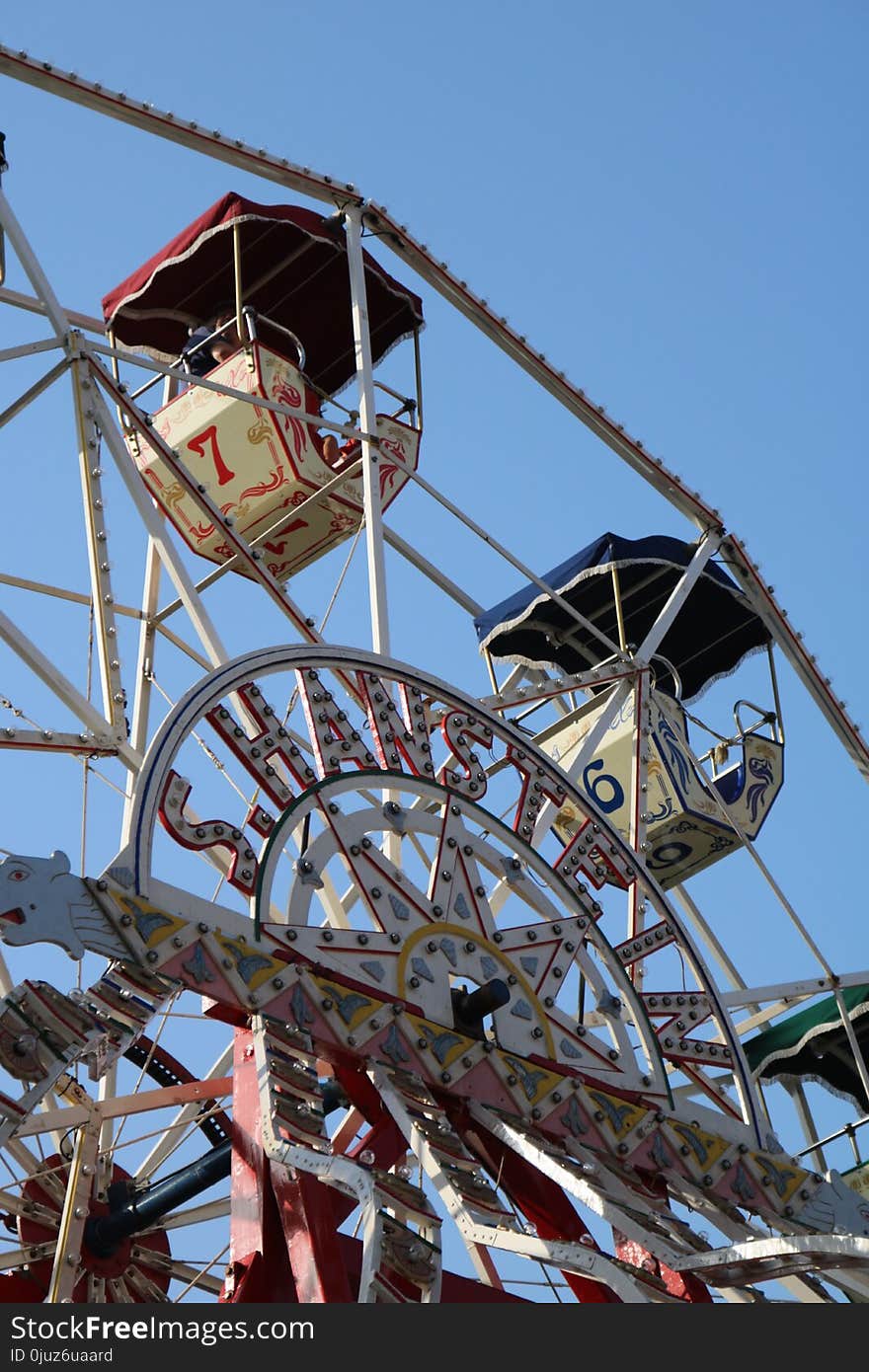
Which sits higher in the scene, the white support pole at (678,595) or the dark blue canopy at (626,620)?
the dark blue canopy at (626,620)

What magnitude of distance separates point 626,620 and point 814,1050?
15.6ft

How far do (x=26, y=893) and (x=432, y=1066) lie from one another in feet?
8.91

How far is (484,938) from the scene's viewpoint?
1329cm

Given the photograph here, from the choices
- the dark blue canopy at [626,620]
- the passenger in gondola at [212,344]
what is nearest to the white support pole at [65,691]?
the passenger in gondola at [212,344]

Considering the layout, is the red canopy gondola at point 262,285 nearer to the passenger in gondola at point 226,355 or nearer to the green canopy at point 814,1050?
the passenger in gondola at point 226,355

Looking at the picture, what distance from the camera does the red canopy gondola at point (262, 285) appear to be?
19500 millimetres

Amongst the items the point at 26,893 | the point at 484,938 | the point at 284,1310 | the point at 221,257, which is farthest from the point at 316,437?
the point at 284,1310

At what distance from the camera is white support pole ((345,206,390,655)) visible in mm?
15711

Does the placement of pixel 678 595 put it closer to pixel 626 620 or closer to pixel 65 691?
pixel 626 620

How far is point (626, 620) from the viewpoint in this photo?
2264cm

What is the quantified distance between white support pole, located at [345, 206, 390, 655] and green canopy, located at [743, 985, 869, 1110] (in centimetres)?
629

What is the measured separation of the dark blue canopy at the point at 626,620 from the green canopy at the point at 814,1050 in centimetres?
380
